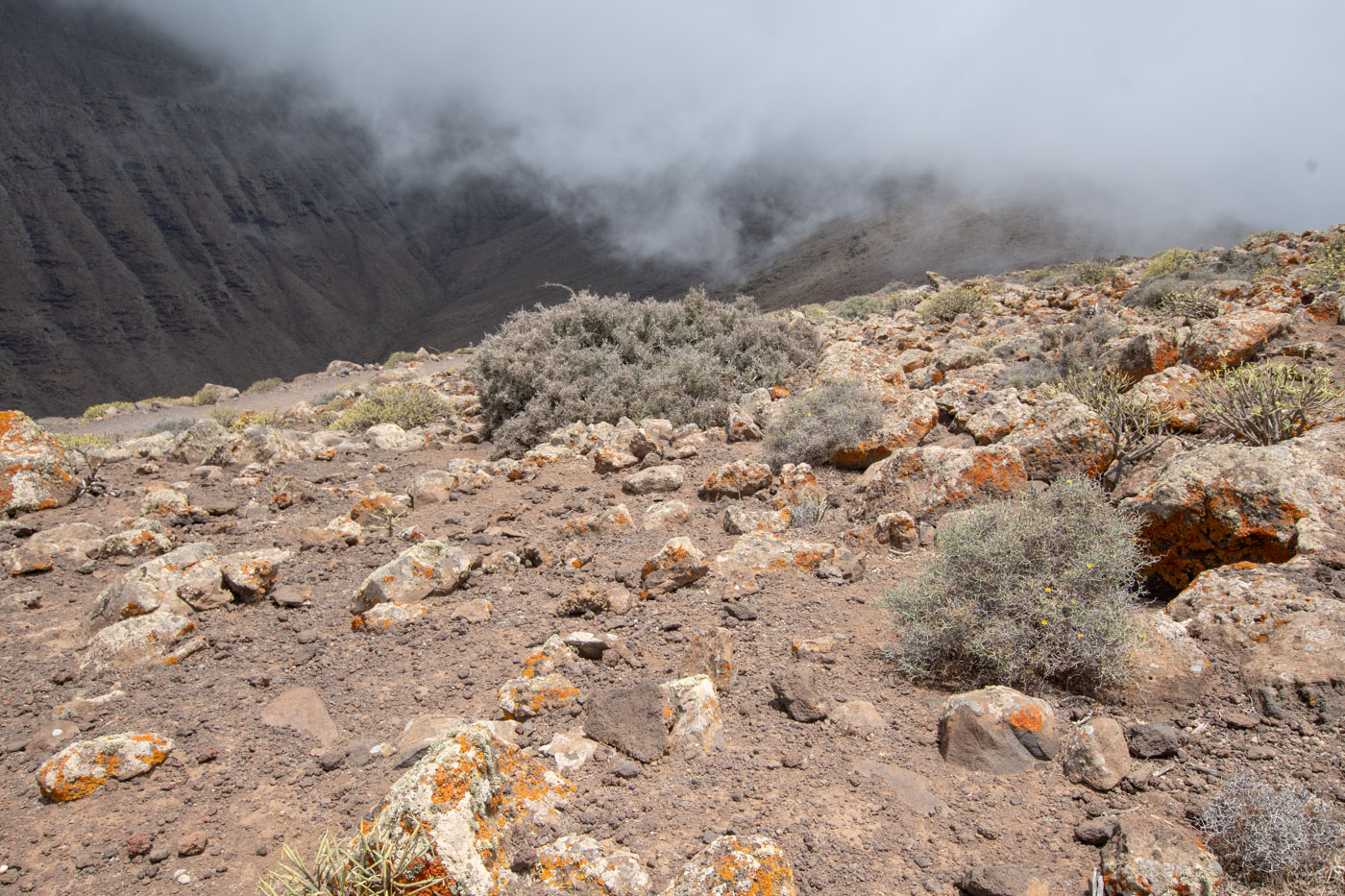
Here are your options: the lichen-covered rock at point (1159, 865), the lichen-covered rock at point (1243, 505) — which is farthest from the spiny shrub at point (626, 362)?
the lichen-covered rock at point (1159, 865)

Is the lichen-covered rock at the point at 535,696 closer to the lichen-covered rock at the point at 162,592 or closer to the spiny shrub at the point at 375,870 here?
the spiny shrub at the point at 375,870

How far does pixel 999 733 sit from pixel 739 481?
278 centimetres

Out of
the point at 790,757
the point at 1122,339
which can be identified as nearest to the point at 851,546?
the point at 790,757

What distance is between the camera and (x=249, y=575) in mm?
3926

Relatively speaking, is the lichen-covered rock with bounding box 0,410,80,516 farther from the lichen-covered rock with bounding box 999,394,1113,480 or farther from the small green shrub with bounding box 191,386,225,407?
the small green shrub with bounding box 191,386,225,407

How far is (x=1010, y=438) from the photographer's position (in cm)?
446

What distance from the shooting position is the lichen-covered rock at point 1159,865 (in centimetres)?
167

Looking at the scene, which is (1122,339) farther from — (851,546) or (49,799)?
(49,799)

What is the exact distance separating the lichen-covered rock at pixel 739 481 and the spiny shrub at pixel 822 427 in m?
0.40

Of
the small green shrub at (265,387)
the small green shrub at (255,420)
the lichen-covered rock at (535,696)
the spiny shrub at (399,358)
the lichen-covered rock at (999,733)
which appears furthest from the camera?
the spiny shrub at (399,358)

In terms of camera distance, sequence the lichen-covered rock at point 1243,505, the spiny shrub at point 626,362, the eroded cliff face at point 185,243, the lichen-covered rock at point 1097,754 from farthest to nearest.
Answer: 1. the eroded cliff face at point 185,243
2. the spiny shrub at point 626,362
3. the lichen-covered rock at point 1243,505
4. the lichen-covered rock at point 1097,754

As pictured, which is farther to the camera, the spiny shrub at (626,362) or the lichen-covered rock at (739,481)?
the spiny shrub at (626,362)

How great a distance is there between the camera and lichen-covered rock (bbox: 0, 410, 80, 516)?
18.2ft

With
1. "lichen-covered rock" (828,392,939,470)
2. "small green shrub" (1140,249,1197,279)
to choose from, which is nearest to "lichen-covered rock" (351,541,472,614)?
"lichen-covered rock" (828,392,939,470)
